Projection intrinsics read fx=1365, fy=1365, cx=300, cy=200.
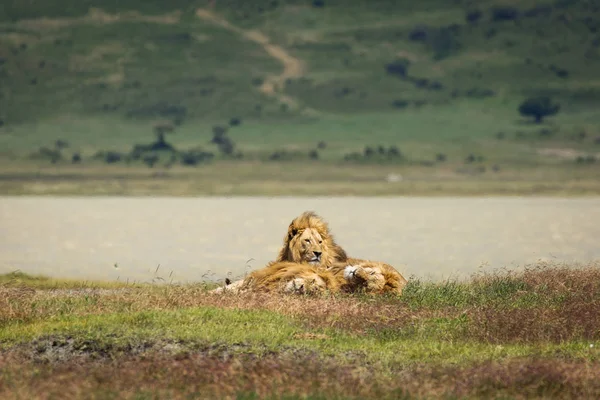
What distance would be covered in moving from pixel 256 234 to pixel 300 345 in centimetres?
4119

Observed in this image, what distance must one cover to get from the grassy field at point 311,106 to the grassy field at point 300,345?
9144 centimetres

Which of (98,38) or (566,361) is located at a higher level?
(98,38)

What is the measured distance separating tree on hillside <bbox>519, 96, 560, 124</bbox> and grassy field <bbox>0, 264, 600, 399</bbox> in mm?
140377

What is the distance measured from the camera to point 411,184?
11512 centimetres

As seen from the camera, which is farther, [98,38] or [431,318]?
[98,38]

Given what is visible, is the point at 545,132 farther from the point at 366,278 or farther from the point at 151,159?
the point at 366,278

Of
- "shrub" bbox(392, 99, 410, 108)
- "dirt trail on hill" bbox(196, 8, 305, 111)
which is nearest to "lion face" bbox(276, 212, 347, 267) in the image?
"shrub" bbox(392, 99, 410, 108)

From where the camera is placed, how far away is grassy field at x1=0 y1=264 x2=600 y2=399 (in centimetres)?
1231

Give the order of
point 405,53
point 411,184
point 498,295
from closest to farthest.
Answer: point 498,295
point 411,184
point 405,53

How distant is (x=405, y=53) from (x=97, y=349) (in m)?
178

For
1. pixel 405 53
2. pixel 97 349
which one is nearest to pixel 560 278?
pixel 97 349

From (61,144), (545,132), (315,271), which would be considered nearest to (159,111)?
(61,144)

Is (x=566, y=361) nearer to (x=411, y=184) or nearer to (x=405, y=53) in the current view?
(x=411, y=184)

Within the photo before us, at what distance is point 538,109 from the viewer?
157 metres
